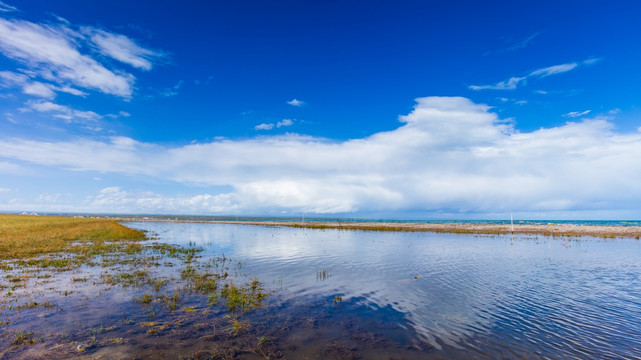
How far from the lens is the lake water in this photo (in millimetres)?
11461

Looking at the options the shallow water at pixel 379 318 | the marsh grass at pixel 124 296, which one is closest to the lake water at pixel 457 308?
the shallow water at pixel 379 318

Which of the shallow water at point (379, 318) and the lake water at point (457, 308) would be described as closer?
the shallow water at point (379, 318)

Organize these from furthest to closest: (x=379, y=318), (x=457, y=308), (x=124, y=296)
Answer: (x=124, y=296) → (x=457, y=308) → (x=379, y=318)

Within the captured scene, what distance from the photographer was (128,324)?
41.8ft

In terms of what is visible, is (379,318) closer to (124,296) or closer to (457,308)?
(457,308)

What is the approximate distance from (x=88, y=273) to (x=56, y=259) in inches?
309

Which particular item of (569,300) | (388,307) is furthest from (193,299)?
(569,300)

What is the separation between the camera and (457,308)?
16.0 metres

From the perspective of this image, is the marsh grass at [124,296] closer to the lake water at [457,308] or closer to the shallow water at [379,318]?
the shallow water at [379,318]

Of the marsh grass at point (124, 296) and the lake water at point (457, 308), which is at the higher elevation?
the marsh grass at point (124, 296)

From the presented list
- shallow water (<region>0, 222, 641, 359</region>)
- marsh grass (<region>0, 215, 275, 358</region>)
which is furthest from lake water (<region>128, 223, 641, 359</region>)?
marsh grass (<region>0, 215, 275, 358</region>)

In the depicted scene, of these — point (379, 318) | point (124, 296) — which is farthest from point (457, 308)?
point (124, 296)

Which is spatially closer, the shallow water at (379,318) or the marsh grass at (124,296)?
the shallow water at (379,318)

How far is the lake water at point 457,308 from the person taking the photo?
37.6ft
